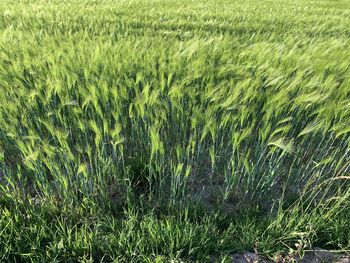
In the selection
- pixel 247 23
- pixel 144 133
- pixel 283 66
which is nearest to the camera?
pixel 144 133

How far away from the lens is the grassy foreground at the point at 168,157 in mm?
1256

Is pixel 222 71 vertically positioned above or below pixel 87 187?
above

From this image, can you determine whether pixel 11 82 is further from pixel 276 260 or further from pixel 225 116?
pixel 276 260

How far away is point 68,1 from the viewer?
493cm

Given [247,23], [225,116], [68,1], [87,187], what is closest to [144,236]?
[87,187]

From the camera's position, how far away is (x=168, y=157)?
1.46 metres

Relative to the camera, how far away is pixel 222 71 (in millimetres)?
1640

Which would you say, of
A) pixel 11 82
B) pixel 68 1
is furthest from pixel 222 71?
pixel 68 1

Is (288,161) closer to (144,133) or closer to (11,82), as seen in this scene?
(144,133)

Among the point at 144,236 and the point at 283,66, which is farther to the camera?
the point at 283,66

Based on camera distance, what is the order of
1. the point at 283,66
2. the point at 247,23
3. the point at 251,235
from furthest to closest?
Result: 1. the point at 247,23
2. the point at 283,66
3. the point at 251,235

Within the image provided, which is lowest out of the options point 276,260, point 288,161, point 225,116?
point 276,260

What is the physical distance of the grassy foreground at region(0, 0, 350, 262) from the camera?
4.12ft

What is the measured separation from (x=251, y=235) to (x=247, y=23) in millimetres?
3039
